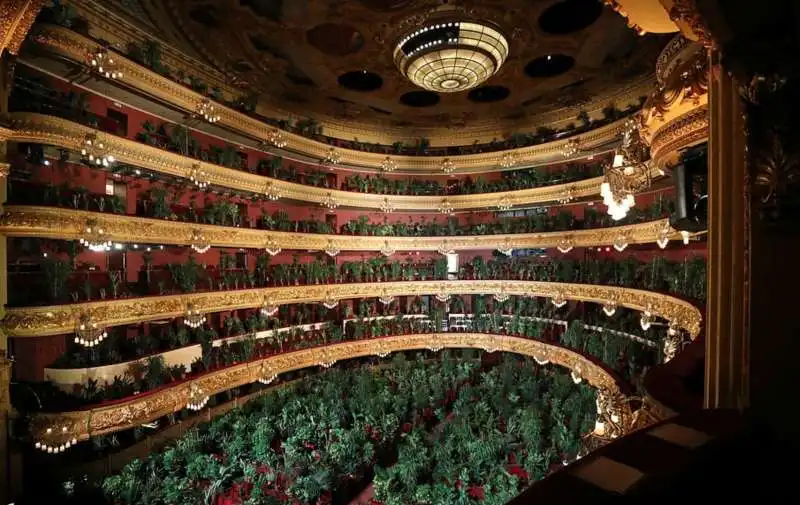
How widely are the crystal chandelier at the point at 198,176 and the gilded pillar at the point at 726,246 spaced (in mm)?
15734

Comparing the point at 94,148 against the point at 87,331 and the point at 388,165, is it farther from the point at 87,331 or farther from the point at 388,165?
the point at 388,165

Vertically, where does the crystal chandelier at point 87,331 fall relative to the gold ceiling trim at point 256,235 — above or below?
below

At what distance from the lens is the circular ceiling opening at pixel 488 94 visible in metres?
19.8

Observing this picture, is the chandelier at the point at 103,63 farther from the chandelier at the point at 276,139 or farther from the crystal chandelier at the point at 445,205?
the crystal chandelier at the point at 445,205

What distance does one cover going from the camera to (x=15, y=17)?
22.8 feet

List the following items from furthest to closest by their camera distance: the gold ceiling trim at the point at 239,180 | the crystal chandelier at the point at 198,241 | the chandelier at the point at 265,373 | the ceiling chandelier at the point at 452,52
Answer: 1. the chandelier at the point at 265,373
2. the crystal chandelier at the point at 198,241
3. the ceiling chandelier at the point at 452,52
4. the gold ceiling trim at the point at 239,180

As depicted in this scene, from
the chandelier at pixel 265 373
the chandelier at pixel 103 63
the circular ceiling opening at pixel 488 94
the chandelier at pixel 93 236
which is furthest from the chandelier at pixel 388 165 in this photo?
the chandelier at pixel 93 236

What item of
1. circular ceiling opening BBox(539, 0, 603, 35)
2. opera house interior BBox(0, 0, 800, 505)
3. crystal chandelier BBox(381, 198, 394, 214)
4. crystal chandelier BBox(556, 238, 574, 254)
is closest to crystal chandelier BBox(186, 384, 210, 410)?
opera house interior BBox(0, 0, 800, 505)

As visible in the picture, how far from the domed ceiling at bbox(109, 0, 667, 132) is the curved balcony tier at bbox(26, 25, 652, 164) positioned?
106 centimetres

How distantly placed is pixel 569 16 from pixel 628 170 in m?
9.16

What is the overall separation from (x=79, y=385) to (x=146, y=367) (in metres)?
1.85

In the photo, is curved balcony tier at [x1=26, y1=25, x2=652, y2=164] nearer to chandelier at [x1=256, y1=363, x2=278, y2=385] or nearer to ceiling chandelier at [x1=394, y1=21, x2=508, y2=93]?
ceiling chandelier at [x1=394, y1=21, x2=508, y2=93]

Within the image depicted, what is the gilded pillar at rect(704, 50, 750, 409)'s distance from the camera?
3.36m

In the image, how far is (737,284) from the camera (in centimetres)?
341
